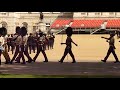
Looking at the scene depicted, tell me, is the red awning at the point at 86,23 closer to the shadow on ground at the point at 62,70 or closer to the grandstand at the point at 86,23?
the grandstand at the point at 86,23

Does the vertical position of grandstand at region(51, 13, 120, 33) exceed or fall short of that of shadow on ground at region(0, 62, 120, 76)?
it exceeds it

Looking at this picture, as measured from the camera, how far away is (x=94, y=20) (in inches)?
2424

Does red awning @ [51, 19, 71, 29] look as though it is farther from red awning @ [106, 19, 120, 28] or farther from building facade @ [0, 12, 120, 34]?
red awning @ [106, 19, 120, 28]

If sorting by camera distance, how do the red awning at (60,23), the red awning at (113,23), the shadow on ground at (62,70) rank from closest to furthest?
1. the shadow on ground at (62,70)
2. the red awning at (113,23)
3. the red awning at (60,23)

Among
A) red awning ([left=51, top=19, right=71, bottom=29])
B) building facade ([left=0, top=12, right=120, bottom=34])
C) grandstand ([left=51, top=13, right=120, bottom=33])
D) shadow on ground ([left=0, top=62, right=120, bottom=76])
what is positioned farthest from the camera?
building facade ([left=0, top=12, right=120, bottom=34])

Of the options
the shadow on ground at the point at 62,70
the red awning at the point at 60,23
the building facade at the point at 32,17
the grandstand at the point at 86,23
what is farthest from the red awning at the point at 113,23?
the shadow on ground at the point at 62,70

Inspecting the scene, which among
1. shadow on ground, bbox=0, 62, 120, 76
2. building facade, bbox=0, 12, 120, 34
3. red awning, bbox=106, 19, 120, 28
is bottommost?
shadow on ground, bbox=0, 62, 120, 76

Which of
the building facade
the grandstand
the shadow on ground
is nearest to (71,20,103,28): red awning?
the grandstand
